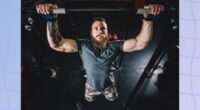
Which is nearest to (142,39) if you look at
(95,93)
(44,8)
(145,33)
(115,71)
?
(145,33)

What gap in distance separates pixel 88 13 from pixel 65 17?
90 mm

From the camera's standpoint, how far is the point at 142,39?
1.39m

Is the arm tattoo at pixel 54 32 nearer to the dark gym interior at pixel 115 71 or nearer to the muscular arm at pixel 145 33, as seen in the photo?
the dark gym interior at pixel 115 71

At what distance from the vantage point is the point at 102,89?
4.61 ft

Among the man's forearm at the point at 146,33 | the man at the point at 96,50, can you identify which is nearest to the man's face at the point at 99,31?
the man at the point at 96,50

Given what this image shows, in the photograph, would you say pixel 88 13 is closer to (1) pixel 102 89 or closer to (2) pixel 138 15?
(2) pixel 138 15

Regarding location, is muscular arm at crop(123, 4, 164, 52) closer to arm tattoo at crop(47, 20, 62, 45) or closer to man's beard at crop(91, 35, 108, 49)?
man's beard at crop(91, 35, 108, 49)

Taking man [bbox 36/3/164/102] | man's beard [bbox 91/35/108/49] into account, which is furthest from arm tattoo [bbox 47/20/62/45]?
man's beard [bbox 91/35/108/49]

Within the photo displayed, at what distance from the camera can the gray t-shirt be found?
4.60 feet

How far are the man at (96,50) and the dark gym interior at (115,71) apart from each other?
0.02 m

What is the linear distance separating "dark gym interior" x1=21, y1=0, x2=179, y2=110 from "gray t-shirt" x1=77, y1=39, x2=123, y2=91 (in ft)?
0.08

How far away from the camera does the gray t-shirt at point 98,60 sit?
55.2 inches

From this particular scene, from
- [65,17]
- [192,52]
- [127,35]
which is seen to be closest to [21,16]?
[65,17]

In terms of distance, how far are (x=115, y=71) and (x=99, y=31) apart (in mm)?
165
